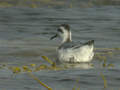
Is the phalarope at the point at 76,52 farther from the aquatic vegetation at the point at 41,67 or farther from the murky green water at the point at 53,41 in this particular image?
the aquatic vegetation at the point at 41,67

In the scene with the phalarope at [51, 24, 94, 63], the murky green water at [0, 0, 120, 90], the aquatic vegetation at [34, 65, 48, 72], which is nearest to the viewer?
the murky green water at [0, 0, 120, 90]

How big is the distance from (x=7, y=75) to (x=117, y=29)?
1124 centimetres

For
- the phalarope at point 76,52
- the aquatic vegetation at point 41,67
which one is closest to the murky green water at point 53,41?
the aquatic vegetation at point 41,67

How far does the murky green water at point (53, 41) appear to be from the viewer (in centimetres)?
1104

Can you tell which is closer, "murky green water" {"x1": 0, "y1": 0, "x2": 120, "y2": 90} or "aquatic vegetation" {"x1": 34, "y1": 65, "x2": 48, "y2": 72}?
"murky green water" {"x1": 0, "y1": 0, "x2": 120, "y2": 90}

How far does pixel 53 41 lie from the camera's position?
18.3m

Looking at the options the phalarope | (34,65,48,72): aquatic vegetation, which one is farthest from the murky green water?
the phalarope

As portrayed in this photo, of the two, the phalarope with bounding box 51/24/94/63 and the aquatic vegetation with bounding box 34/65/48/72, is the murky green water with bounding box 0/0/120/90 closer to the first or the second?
the aquatic vegetation with bounding box 34/65/48/72

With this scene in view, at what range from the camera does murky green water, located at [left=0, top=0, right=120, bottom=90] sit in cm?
1104

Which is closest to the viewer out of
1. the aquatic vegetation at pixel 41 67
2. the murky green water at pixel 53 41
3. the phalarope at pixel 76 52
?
the murky green water at pixel 53 41

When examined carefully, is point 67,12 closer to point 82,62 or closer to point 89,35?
point 89,35

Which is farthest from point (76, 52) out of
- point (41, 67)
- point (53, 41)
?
point (53, 41)

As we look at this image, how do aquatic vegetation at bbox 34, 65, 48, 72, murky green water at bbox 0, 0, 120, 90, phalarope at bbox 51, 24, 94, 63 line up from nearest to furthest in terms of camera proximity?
murky green water at bbox 0, 0, 120, 90 < aquatic vegetation at bbox 34, 65, 48, 72 < phalarope at bbox 51, 24, 94, 63

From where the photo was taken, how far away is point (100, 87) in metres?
10.4
